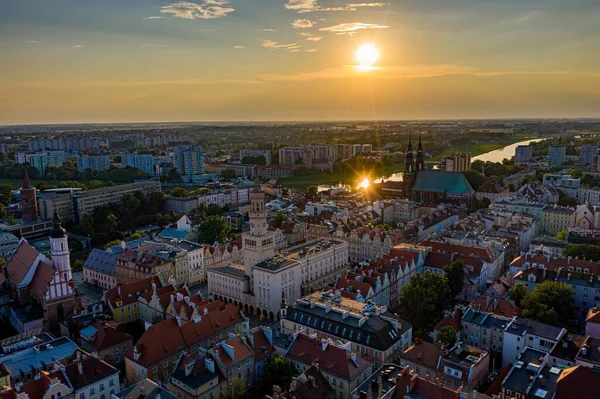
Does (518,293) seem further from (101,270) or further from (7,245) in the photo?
(7,245)

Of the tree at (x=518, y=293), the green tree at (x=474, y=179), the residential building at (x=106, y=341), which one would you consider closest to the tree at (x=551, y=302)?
the tree at (x=518, y=293)

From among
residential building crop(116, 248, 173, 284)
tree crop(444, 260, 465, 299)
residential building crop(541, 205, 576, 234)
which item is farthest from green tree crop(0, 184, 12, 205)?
residential building crop(541, 205, 576, 234)

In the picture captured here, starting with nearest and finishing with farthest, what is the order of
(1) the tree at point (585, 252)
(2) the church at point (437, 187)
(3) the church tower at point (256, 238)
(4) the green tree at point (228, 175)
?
(3) the church tower at point (256, 238)
(1) the tree at point (585, 252)
(2) the church at point (437, 187)
(4) the green tree at point (228, 175)

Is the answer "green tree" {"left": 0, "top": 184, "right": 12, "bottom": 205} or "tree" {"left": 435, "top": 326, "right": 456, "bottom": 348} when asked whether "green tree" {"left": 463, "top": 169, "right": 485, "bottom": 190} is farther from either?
"green tree" {"left": 0, "top": 184, "right": 12, "bottom": 205}

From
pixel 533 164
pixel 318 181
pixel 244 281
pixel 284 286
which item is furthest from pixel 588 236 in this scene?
pixel 533 164

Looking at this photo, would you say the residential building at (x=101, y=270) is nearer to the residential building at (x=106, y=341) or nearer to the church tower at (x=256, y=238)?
the church tower at (x=256, y=238)

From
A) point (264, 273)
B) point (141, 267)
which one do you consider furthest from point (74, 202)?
point (264, 273)

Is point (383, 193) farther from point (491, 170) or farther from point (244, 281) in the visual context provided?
point (244, 281)
